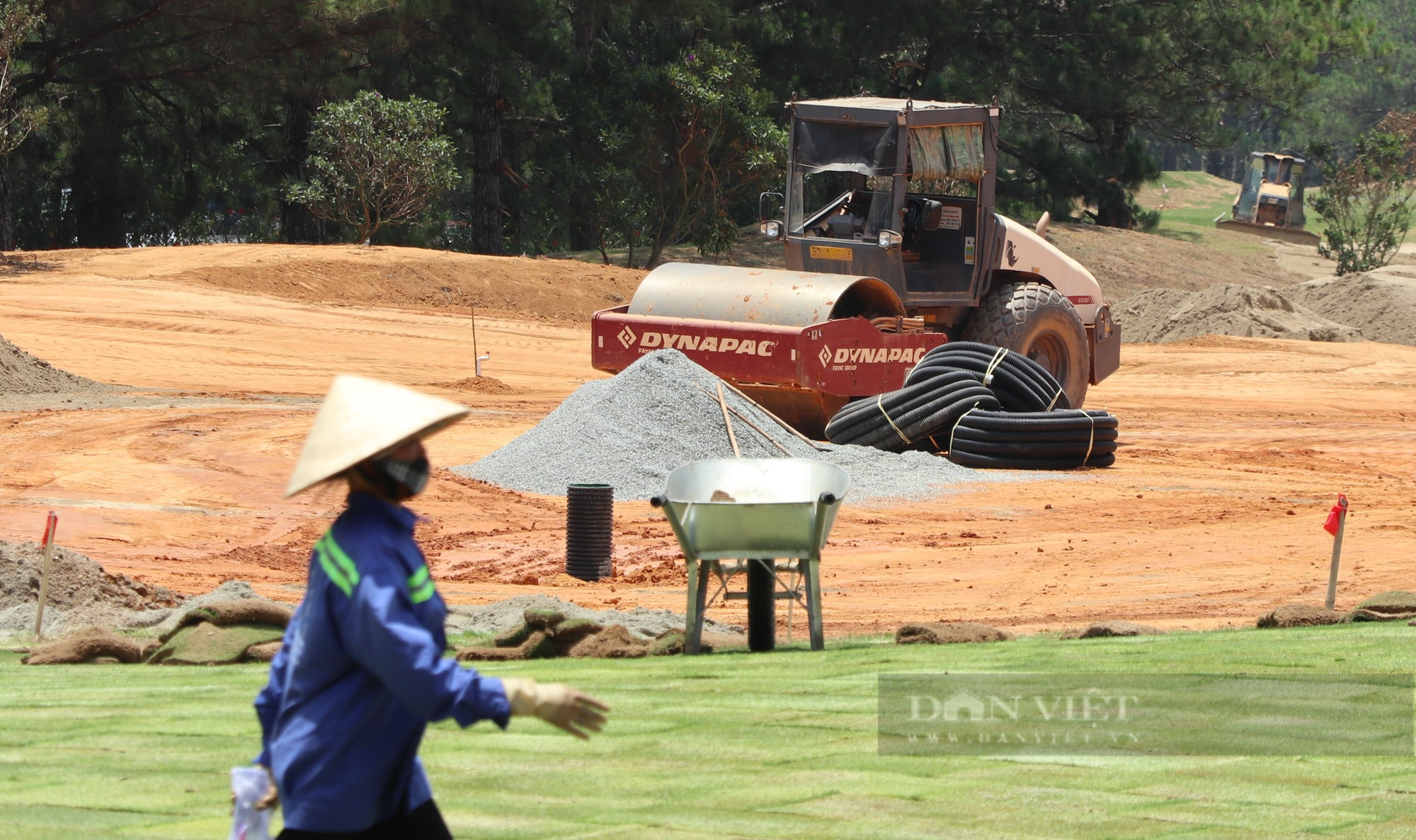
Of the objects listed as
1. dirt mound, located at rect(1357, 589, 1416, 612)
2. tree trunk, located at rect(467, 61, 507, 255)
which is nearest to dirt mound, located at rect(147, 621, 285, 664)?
dirt mound, located at rect(1357, 589, 1416, 612)

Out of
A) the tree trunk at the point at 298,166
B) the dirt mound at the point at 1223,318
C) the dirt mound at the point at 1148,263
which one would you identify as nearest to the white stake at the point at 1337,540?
the dirt mound at the point at 1223,318

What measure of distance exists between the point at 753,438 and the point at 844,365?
1.73 meters

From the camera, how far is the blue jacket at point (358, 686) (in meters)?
2.97

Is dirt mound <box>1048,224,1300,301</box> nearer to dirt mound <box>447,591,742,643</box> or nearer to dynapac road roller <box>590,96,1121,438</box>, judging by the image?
dynapac road roller <box>590,96,1121,438</box>

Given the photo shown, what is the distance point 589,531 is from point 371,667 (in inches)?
342

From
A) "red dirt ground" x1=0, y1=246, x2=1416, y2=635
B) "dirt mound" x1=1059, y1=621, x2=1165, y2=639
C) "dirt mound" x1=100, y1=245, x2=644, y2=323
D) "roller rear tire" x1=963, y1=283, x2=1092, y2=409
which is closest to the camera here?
"dirt mound" x1=1059, y1=621, x2=1165, y2=639

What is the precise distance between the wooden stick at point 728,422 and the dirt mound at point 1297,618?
6324 millimetres

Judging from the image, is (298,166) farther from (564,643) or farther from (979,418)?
(564,643)

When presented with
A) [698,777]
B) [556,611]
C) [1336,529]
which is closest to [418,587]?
[698,777]

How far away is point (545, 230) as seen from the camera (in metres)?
43.0

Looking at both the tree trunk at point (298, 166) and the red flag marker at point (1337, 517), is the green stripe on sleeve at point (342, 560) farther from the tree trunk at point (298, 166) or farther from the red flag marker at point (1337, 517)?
the tree trunk at point (298, 166)

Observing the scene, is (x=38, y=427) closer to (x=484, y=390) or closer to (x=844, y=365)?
(x=484, y=390)

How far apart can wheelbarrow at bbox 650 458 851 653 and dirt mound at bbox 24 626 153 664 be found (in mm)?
2611

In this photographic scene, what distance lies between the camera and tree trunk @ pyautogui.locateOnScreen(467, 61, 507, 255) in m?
37.2
